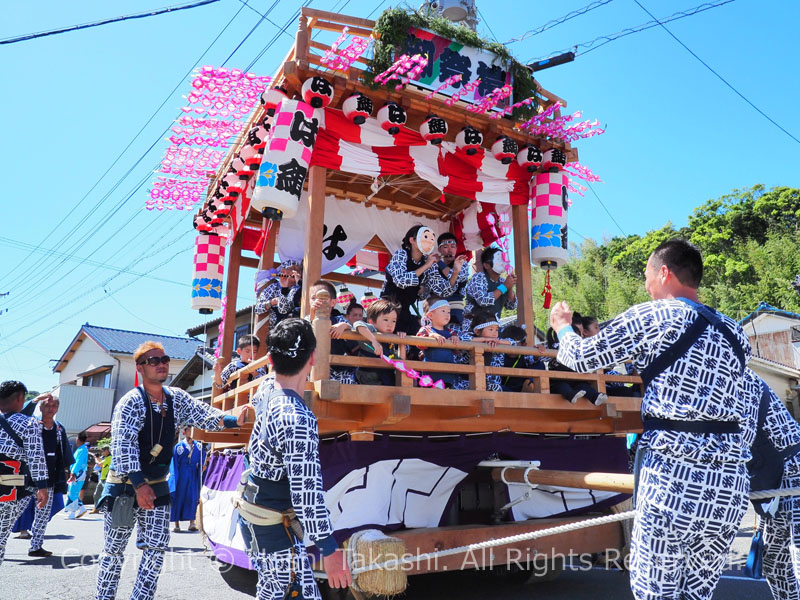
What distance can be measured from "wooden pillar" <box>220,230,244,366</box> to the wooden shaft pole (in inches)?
169

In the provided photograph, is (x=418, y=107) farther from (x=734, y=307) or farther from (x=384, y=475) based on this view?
(x=734, y=307)

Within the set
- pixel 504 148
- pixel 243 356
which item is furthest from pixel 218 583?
pixel 504 148

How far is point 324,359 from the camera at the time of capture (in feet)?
14.6

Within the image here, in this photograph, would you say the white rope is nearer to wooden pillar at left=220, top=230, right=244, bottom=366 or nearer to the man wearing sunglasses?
the man wearing sunglasses

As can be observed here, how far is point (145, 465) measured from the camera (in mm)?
3871

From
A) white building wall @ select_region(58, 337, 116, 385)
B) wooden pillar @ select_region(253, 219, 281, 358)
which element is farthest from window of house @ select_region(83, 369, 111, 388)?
wooden pillar @ select_region(253, 219, 281, 358)

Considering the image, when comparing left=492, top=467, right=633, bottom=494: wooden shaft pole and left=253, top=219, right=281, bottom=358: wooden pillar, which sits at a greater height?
left=253, top=219, right=281, bottom=358: wooden pillar

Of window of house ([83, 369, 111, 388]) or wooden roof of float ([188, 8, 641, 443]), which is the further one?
window of house ([83, 369, 111, 388])

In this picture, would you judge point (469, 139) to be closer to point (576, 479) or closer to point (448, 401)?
point (448, 401)

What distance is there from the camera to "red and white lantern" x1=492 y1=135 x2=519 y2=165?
22.4ft

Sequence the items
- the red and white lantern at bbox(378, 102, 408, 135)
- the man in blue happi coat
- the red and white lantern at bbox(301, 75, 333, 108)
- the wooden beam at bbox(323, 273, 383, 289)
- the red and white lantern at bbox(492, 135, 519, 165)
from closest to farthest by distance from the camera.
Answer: the red and white lantern at bbox(301, 75, 333, 108) → the red and white lantern at bbox(378, 102, 408, 135) → the red and white lantern at bbox(492, 135, 519, 165) → the wooden beam at bbox(323, 273, 383, 289) → the man in blue happi coat

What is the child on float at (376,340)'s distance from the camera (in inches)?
182

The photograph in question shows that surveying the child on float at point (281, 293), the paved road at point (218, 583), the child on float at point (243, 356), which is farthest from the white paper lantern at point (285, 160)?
the paved road at point (218, 583)

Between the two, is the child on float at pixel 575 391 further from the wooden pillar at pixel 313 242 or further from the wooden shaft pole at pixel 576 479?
the wooden pillar at pixel 313 242
